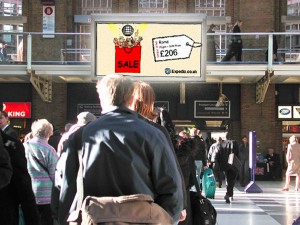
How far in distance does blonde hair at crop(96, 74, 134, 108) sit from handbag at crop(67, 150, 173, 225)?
1.93 feet

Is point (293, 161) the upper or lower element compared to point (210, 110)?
lower

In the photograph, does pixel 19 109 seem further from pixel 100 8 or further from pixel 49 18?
pixel 100 8

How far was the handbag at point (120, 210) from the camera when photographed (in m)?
2.95

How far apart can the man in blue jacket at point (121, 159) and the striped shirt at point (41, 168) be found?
300 cm

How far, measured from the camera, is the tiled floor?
10.7 m

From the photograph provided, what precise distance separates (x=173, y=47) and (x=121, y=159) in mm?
14798

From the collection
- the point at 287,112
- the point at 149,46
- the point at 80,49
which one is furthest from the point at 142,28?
the point at 287,112

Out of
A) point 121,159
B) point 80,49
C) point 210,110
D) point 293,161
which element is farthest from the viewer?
point 210,110

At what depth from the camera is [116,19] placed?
57.9ft

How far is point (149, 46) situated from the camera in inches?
695

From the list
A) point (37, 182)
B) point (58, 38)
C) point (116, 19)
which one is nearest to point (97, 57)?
point (116, 19)

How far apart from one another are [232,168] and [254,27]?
Answer: 8580 millimetres

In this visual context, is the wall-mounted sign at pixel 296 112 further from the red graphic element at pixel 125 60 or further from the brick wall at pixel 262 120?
the red graphic element at pixel 125 60

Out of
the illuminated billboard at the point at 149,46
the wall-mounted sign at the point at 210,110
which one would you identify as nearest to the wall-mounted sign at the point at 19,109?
the illuminated billboard at the point at 149,46
